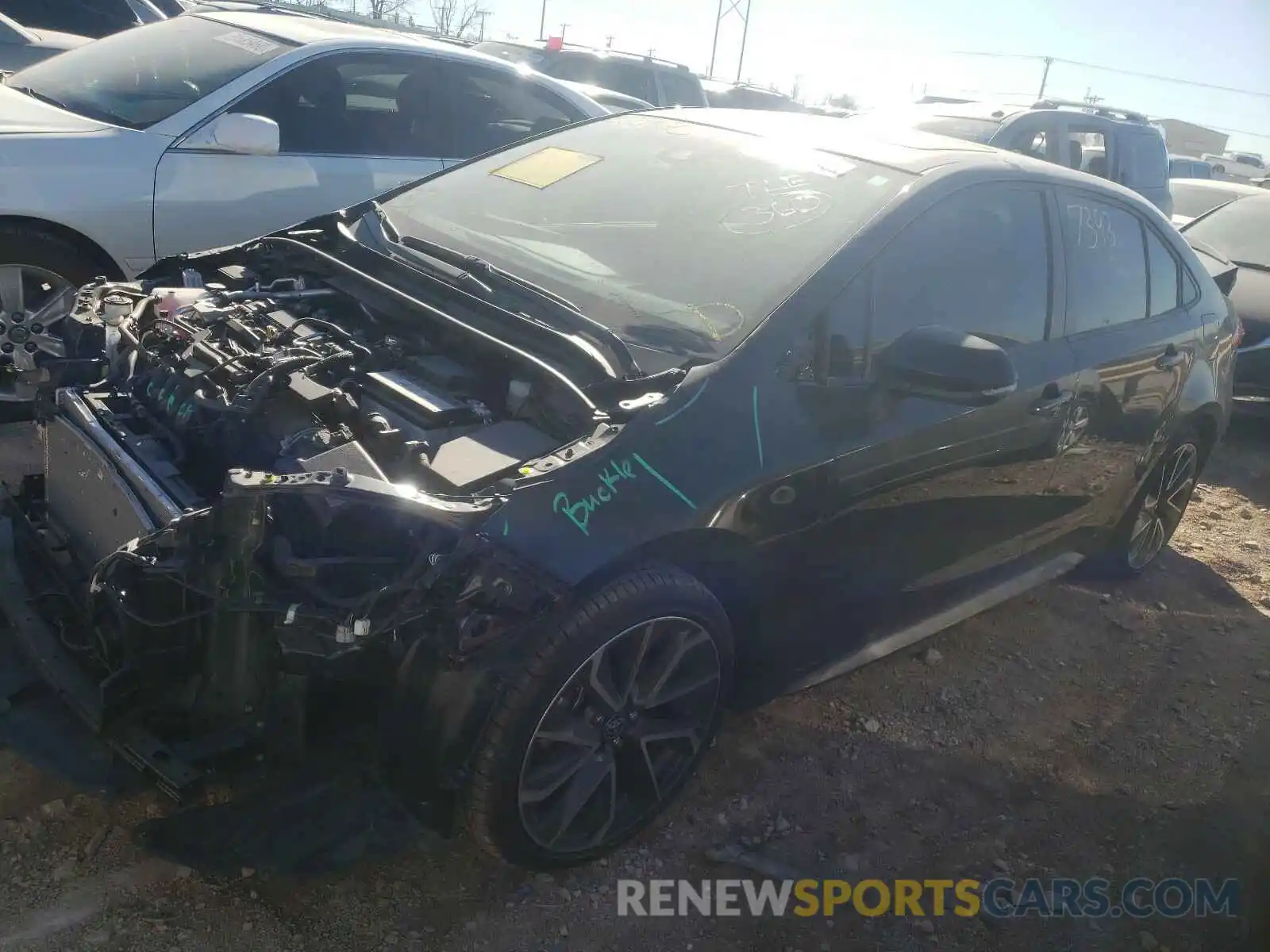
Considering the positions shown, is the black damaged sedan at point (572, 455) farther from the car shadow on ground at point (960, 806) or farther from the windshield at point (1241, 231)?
the windshield at point (1241, 231)

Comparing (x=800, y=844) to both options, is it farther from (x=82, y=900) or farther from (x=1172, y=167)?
(x=1172, y=167)

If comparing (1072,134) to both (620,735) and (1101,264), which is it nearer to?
(1101,264)

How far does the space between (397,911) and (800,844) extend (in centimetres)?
114

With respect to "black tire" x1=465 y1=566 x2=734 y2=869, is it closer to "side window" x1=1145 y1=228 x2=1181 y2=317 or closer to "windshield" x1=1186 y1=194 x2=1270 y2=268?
"side window" x1=1145 y1=228 x2=1181 y2=317

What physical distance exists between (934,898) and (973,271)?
6.13 ft

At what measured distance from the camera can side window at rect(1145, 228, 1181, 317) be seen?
4180mm

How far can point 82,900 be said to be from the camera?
241 cm

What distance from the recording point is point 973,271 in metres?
3.32

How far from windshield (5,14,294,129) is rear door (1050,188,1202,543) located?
388 cm

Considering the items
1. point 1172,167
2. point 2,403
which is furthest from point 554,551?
point 1172,167

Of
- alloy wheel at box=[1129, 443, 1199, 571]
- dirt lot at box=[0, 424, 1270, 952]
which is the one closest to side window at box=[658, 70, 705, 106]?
alloy wheel at box=[1129, 443, 1199, 571]

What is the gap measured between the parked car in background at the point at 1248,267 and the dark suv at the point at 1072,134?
2.01 ft

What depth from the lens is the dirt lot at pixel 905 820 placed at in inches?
97.6

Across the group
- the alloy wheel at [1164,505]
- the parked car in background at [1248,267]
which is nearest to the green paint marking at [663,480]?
the alloy wheel at [1164,505]
